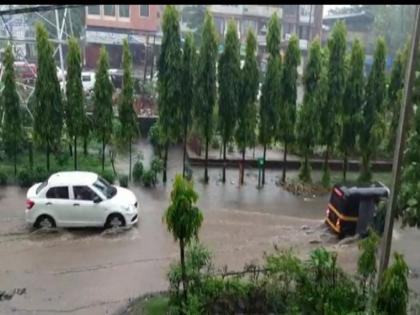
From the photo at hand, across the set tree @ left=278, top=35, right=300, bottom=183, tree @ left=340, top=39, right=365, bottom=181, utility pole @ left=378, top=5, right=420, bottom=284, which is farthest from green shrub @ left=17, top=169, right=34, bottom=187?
utility pole @ left=378, top=5, right=420, bottom=284

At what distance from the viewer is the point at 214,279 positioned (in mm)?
7699

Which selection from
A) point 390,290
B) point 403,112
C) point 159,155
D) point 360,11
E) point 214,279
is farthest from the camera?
point 360,11

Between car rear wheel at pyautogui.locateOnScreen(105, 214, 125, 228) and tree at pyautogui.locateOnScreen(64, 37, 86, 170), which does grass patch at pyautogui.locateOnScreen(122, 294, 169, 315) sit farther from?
tree at pyautogui.locateOnScreen(64, 37, 86, 170)

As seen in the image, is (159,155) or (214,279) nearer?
(214,279)

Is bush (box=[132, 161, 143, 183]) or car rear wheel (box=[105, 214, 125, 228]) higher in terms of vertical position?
bush (box=[132, 161, 143, 183])

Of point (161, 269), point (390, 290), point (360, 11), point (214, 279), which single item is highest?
point (360, 11)

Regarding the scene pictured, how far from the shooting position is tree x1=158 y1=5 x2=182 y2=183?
13.2 m

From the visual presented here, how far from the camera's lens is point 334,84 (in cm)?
1370

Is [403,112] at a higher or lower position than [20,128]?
higher

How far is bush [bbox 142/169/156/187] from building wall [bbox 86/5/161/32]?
1522cm

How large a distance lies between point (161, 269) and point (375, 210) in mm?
4355

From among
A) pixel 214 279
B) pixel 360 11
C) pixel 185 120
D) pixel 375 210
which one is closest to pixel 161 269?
pixel 214 279

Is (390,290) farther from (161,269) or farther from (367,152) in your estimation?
(367,152)

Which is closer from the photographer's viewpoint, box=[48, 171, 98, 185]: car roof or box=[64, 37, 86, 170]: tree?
box=[48, 171, 98, 185]: car roof
